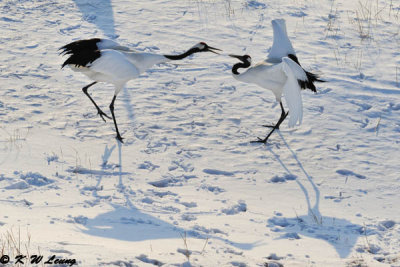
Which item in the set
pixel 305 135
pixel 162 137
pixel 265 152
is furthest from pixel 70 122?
pixel 305 135

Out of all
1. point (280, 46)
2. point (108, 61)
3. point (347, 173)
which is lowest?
point (347, 173)

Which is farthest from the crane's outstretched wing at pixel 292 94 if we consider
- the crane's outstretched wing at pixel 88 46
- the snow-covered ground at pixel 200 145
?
the crane's outstretched wing at pixel 88 46

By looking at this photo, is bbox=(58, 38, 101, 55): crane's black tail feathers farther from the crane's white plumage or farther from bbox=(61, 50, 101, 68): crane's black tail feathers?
the crane's white plumage

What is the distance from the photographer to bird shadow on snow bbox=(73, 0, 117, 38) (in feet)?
34.2

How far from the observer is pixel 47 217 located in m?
5.22

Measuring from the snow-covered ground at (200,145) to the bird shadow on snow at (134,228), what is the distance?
0.02 m

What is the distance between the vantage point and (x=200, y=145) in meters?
7.28

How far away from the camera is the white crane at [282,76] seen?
22.0 feet

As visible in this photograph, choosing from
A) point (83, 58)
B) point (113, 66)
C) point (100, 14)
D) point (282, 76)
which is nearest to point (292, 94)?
point (282, 76)

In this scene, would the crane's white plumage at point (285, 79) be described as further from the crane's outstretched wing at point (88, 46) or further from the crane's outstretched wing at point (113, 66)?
the crane's outstretched wing at point (88, 46)

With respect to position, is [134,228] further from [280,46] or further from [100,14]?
[100,14]

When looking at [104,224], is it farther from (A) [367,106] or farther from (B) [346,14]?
(B) [346,14]

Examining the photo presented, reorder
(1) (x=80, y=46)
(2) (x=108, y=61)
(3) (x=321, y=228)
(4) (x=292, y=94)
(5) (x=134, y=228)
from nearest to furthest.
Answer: (5) (x=134, y=228) → (3) (x=321, y=228) → (4) (x=292, y=94) → (2) (x=108, y=61) → (1) (x=80, y=46)

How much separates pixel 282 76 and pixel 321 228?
2.26m
